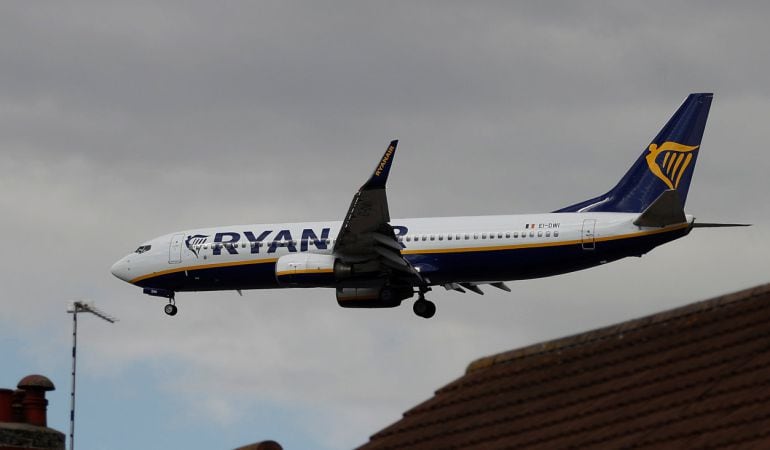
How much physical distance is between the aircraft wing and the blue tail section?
5.94 meters

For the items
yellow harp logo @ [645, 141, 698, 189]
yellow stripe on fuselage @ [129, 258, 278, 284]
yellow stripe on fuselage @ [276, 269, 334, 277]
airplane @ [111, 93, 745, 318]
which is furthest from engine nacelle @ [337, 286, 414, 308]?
yellow harp logo @ [645, 141, 698, 189]

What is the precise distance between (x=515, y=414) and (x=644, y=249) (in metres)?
31.3

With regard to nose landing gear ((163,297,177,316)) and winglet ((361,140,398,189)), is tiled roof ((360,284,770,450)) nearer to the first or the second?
winglet ((361,140,398,189))

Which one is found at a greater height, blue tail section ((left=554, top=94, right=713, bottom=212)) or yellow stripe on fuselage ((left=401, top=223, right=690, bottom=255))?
blue tail section ((left=554, top=94, right=713, bottom=212))

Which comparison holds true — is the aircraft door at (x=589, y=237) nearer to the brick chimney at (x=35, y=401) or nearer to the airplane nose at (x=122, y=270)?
the airplane nose at (x=122, y=270)

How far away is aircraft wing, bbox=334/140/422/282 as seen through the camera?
50.0m

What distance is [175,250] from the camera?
5678 cm

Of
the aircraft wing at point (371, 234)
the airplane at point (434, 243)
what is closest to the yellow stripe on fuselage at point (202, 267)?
the airplane at point (434, 243)

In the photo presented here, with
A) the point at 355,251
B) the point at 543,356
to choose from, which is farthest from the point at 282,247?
the point at 543,356

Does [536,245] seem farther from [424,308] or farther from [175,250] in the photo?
[175,250]

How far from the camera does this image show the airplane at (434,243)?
4959cm

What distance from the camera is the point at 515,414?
18734mm

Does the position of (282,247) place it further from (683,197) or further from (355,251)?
(683,197)

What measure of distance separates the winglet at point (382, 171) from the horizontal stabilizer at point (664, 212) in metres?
7.84
